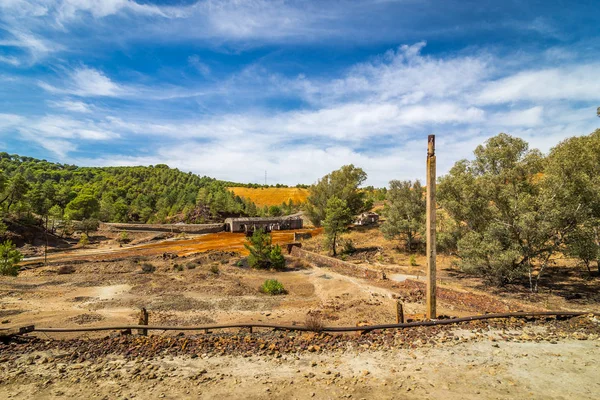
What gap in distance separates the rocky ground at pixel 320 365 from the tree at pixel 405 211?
21.7 meters

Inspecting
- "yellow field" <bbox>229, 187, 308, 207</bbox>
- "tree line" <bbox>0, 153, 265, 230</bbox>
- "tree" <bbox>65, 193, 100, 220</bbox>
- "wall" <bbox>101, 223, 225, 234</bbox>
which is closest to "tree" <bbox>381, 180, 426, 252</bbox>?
"wall" <bbox>101, 223, 225, 234</bbox>

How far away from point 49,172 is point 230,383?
168 meters

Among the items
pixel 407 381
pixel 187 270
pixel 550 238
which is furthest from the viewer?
pixel 187 270

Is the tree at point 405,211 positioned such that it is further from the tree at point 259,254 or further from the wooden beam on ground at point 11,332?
the wooden beam on ground at point 11,332

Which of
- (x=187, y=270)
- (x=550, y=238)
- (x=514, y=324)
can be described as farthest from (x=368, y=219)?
(x=514, y=324)

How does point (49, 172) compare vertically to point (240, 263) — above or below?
above

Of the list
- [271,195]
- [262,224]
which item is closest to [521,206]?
[262,224]

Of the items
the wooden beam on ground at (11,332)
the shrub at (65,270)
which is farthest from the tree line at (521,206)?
the shrub at (65,270)

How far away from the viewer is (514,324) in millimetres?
9359

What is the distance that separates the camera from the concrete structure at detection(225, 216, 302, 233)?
2586 inches

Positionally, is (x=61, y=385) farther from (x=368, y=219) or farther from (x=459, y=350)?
(x=368, y=219)

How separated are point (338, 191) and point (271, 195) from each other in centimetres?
8172

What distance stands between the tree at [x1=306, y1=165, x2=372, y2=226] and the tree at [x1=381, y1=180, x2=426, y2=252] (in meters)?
15.2

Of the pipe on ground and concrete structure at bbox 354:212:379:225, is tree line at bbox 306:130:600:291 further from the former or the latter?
concrete structure at bbox 354:212:379:225
